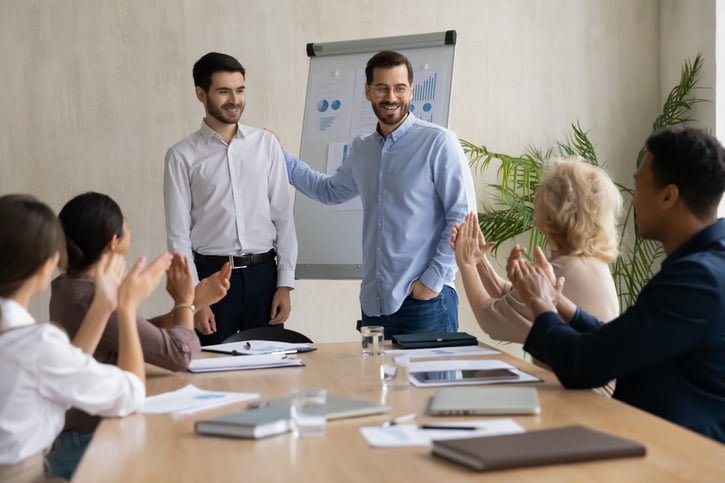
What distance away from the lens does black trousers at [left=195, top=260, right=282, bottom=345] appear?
4359 mm

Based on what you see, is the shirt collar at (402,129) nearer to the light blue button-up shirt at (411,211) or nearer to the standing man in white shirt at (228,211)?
the light blue button-up shirt at (411,211)

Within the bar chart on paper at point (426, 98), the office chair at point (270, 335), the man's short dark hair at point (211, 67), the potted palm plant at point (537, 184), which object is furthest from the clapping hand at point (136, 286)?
the potted palm plant at point (537, 184)

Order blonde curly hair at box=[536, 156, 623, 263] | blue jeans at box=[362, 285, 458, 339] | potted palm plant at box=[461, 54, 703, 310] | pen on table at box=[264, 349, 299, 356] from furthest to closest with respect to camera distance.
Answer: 1. potted palm plant at box=[461, 54, 703, 310]
2. blue jeans at box=[362, 285, 458, 339]
3. pen on table at box=[264, 349, 299, 356]
4. blonde curly hair at box=[536, 156, 623, 263]

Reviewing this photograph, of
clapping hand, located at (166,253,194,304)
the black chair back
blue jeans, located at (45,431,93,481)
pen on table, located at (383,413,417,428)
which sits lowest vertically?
blue jeans, located at (45,431,93,481)

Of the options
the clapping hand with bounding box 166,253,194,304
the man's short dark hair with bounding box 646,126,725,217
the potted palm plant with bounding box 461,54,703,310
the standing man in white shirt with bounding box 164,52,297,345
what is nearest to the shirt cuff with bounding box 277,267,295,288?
the standing man in white shirt with bounding box 164,52,297,345

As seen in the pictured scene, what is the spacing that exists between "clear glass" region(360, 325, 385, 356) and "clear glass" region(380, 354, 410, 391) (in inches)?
24.0

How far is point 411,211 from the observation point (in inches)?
163

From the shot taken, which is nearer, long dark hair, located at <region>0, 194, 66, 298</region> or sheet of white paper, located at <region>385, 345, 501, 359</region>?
long dark hair, located at <region>0, 194, 66, 298</region>

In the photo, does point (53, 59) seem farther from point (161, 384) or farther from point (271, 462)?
point (271, 462)

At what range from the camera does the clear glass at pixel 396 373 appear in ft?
7.83

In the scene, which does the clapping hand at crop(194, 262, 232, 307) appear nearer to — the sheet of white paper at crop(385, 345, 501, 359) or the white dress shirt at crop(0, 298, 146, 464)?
the sheet of white paper at crop(385, 345, 501, 359)

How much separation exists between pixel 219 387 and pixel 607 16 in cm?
439

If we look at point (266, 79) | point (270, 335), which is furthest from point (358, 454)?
point (266, 79)

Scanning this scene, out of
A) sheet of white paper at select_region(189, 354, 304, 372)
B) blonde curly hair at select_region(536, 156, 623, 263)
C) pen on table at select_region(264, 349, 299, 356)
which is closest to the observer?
sheet of white paper at select_region(189, 354, 304, 372)
